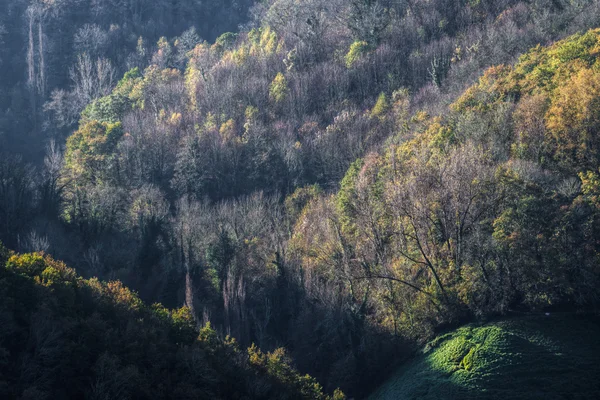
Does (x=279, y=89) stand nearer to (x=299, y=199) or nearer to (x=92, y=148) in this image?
(x=299, y=199)

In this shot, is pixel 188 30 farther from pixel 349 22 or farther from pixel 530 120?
pixel 530 120

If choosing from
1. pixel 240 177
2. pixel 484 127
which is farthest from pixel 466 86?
pixel 240 177

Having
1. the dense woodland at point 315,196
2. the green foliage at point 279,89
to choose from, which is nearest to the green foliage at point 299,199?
the dense woodland at point 315,196

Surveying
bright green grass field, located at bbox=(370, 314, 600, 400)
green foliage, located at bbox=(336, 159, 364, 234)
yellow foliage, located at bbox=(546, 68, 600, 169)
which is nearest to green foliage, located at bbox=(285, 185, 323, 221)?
green foliage, located at bbox=(336, 159, 364, 234)

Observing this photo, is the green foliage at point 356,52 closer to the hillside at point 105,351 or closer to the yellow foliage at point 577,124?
the yellow foliage at point 577,124

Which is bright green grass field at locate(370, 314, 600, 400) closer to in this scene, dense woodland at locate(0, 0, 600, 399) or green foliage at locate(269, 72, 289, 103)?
dense woodland at locate(0, 0, 600, 399)

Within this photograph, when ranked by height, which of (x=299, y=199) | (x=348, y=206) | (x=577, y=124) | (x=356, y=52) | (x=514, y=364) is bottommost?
(x=514, y=364)

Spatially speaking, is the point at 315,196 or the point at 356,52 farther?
the point at 356,52

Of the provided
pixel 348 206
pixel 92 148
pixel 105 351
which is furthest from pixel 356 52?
pixel 105 351
